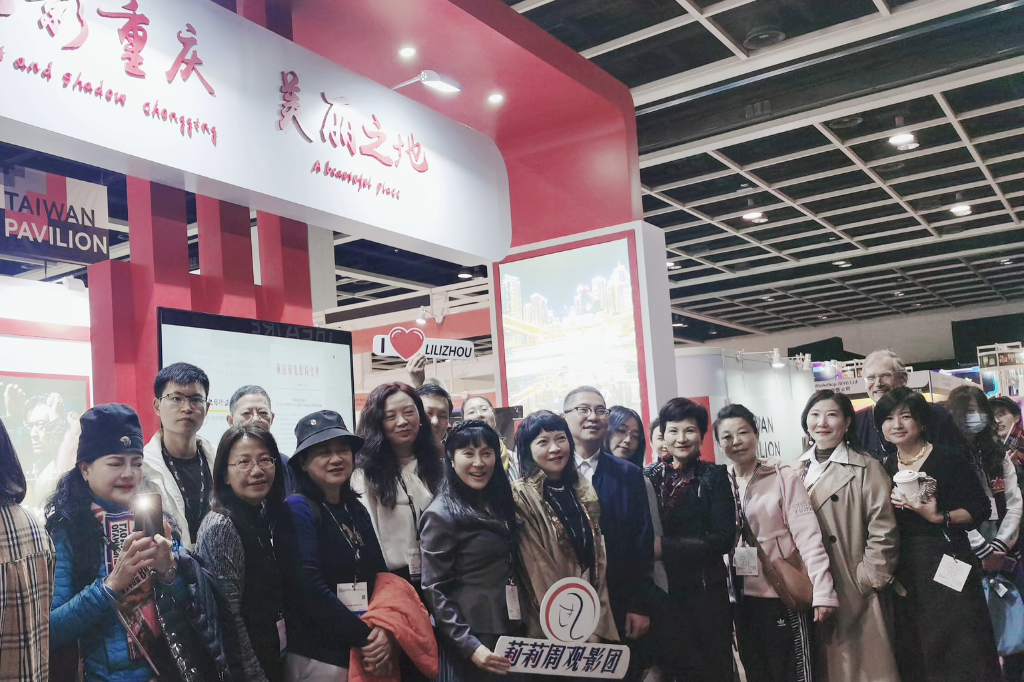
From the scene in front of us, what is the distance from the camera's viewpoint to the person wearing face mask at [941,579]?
12.2 feet

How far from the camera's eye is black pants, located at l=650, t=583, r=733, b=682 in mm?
3461

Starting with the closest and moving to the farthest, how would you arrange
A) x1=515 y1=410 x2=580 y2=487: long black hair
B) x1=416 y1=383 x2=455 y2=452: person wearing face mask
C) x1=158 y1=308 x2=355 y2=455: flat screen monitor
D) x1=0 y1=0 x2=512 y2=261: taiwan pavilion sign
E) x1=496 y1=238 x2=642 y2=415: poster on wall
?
x1=0 y1=0 x2=512 y2=261: taiwan pavilion sign < x1=158 y1=308 x2=355 y2=455: flat screen monitor < x1=515 y1=410 x2=580 y2=487: long black hair < x1=416 y1=383 x2=455 y2=452: person wearing face mask < x1=496 y1=238 x2=642 y2=415: poster on wall

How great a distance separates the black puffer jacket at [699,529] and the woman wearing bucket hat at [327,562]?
135 centimetres

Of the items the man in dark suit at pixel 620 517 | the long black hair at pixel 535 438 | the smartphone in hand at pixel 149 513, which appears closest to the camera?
the smartphone in hand at pixel 149 513

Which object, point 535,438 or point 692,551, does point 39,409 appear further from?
point 692,551

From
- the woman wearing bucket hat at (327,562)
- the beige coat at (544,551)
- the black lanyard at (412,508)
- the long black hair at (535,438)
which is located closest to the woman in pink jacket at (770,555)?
the beige coat at (544,551)

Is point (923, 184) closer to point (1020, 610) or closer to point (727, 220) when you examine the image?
point (727, 220)

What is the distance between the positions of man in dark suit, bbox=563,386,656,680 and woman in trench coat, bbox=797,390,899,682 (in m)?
0.93

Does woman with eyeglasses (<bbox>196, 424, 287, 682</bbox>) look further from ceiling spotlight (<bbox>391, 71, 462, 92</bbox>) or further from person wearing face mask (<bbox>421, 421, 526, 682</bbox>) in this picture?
ceiling spotlight (<bbox>391, 71, 462, 92</bbox>)

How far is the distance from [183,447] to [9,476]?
486 mm

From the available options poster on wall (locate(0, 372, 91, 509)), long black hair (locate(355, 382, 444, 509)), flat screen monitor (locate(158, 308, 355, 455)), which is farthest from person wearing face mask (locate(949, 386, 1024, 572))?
poster on wall (locate(0, 372, 91, 509))

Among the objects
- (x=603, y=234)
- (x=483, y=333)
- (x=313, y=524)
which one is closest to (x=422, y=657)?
(x=313, y=524)

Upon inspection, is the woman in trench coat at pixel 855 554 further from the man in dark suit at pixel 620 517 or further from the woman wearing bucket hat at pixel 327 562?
the woman wearing bucket hat at pixel 327 562

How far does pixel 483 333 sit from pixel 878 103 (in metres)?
3.82
